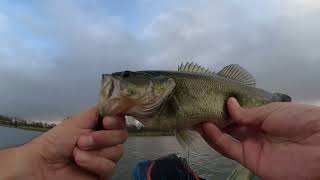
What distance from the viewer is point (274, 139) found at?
4.26 metres

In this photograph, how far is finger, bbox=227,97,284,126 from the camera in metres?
4.34

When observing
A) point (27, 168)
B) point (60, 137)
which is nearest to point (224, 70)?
point (60, 137)

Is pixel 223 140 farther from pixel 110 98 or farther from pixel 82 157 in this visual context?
pixel 82 157

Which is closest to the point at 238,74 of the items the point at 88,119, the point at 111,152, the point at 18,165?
the point at 111,152

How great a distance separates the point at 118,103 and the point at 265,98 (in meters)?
2.31

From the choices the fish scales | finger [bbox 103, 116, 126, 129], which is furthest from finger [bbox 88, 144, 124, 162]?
the fish scales

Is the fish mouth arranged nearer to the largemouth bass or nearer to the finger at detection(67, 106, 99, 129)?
the largemouth bass

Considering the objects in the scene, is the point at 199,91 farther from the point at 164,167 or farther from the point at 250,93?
the point at 164,167

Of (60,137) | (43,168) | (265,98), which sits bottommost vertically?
(43,168)

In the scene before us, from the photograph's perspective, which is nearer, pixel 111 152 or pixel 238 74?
pixel 111 152

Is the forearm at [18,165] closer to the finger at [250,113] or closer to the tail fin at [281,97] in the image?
the finger at [250,113]

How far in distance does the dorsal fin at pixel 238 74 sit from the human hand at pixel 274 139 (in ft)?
2.20

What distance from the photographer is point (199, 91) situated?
4.87m

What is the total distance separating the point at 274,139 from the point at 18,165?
273 centimetres
